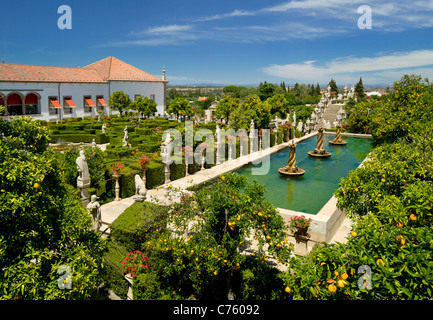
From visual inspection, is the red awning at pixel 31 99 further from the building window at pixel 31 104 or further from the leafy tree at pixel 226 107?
the leafy tree at pixel 226 107

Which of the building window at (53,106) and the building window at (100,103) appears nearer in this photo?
the building window at (53,106)

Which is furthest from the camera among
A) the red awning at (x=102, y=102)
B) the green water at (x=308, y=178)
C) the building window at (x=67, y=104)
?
the red awning at (x=102, y=102)

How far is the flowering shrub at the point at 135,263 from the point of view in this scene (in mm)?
7043

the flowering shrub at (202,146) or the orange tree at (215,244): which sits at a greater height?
the flowering shrub at (202,146)

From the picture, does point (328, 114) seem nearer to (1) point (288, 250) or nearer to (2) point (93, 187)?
(2) point (93, 187)

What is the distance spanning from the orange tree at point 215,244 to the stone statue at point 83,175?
541cm

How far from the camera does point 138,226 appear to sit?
7.36 metres

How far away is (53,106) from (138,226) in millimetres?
41274

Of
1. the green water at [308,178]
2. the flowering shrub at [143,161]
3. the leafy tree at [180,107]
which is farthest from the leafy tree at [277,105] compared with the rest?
the flowering shrub at [143,161]

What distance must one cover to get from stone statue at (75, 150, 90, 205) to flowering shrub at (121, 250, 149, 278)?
509cm

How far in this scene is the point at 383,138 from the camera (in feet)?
44.6

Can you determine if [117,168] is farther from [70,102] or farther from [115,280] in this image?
[70,102]

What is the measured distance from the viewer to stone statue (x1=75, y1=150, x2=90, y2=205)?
11203mm
